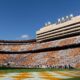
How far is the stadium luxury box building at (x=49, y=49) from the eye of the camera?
61.2 m

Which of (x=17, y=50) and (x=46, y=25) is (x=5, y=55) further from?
(x=46, y=25)

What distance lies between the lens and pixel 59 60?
205 feet

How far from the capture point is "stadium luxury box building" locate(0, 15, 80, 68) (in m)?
61.2

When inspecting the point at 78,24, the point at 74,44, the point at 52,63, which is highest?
the point at 78,24

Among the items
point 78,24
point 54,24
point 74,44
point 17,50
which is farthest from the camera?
point 54,24

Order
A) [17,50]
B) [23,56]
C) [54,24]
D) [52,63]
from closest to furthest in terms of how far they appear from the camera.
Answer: [52,63], [23,56], [17,50], [54,24]

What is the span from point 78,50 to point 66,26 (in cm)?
3580

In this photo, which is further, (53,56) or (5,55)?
(5,55)

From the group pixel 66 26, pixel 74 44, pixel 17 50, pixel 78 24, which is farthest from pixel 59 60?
pixel 66 26

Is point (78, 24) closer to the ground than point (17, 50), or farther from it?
farther from it

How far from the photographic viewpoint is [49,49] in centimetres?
7488

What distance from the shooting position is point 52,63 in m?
62.9

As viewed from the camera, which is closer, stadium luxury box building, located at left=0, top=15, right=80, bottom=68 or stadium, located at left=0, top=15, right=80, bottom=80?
stadium, located at left=0, top=15, right=80, bottom=80

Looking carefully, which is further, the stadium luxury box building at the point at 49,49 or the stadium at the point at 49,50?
the stadium luxury box building at the point at 49,49
